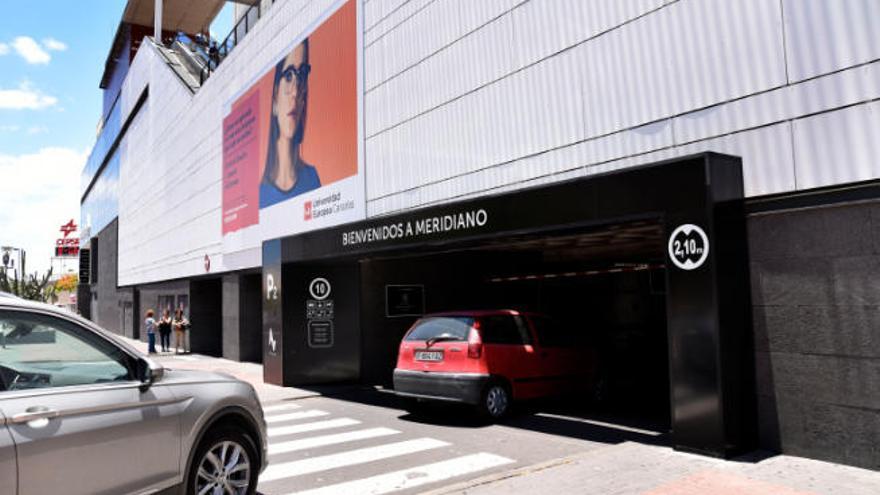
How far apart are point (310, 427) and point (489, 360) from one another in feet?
8.95

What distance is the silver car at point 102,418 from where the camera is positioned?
3850 mm

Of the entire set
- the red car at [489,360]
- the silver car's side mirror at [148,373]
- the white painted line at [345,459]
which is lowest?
the white painted line at [345,459]

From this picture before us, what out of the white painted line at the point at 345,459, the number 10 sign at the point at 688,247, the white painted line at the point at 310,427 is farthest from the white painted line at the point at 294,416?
the number 10 sign at the point at 688,247

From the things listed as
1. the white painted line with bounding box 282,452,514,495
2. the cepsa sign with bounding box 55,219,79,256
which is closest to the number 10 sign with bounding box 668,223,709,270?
the white painted line with bounding box 282,452,514,495

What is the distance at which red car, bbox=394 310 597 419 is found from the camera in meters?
9.17

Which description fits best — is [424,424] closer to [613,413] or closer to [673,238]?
[613,413]

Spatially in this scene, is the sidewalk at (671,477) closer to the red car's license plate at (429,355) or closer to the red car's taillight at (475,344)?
the red car's taillight at (475,344)

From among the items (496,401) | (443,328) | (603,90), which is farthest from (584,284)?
(603,90)

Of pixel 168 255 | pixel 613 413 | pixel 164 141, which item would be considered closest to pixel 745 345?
pixel 613 413

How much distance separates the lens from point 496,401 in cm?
932

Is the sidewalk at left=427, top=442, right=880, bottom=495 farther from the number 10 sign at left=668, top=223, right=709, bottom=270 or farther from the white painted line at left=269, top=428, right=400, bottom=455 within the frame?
the white painted line at left=269, top=428, right=400, bottom=455

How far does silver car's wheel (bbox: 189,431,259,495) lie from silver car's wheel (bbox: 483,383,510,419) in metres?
4.32

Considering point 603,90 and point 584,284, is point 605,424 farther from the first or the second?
point 584,284

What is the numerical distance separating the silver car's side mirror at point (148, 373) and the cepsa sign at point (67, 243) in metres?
119
